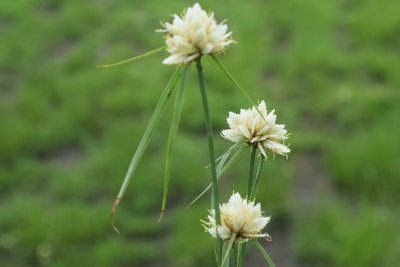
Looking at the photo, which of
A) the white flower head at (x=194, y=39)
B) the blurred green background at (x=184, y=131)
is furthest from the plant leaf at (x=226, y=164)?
the blurred green background at (x=184, y=131)

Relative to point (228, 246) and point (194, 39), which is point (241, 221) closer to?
point (228, 246)

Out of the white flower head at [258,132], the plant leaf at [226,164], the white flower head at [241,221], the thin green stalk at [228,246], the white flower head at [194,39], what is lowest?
the thin green stalk at [228,246]

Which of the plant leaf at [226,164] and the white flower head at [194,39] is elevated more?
the white flower head at [194,39]

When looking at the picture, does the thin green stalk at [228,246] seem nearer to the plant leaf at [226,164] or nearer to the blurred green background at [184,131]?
the plant leaf at [226,164]

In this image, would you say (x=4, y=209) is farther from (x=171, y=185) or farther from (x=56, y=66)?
(x=56, y=66)

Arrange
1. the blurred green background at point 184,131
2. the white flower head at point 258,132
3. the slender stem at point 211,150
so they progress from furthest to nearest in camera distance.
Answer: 1. the blurred green background at point 184,131
2. the white flower head at point 258,132
3. the slender stem at point 211,150

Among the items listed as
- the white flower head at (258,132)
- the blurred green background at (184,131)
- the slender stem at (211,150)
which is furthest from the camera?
the blurred green background at (184,131)

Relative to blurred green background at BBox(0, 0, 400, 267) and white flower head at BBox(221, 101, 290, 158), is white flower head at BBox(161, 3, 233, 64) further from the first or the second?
blurred green background at BBox(0, 0, 400, 267)
